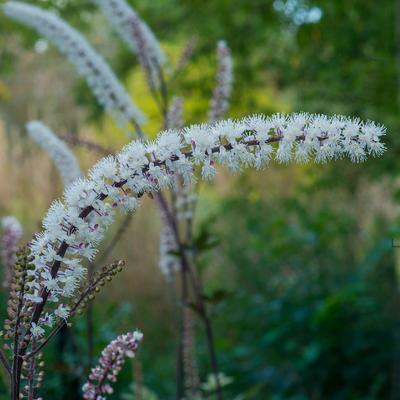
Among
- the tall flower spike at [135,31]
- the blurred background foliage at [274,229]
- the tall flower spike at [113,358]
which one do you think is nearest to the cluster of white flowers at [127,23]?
the tall flower spike at [135,31]

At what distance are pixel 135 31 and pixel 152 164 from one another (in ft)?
6.81

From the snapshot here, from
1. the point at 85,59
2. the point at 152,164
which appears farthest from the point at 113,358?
the point at 85,59

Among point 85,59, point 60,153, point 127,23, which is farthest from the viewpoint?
point 127,23

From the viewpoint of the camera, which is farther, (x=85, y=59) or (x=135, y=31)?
(x=135, y=31)

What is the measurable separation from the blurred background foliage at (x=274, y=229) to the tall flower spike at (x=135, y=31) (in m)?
0.61

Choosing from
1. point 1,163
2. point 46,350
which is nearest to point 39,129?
point 46,350

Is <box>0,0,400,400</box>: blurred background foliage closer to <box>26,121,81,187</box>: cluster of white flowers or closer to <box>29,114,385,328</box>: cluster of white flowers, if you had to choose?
<box>26,121,81,187</box>: cluster of white flowers

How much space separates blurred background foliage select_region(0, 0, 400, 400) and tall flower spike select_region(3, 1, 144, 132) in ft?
2.32

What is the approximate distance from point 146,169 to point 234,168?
205 millimetres

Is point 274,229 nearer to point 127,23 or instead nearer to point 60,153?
point 127,23

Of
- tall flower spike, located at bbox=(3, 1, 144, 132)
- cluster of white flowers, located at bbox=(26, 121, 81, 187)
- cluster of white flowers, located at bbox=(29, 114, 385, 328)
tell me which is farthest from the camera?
tall flower spike, located at bbox=(3, 1, 144, 132)

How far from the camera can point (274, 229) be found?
5.78 m

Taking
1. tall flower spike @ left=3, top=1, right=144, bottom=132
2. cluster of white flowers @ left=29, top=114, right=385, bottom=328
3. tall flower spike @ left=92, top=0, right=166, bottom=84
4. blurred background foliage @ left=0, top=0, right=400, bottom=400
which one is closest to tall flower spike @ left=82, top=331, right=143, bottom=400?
cluster of white flowers @ left=29, top=114, right=385, bottom=328

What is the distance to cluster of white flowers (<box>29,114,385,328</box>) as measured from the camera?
5.14 feet
